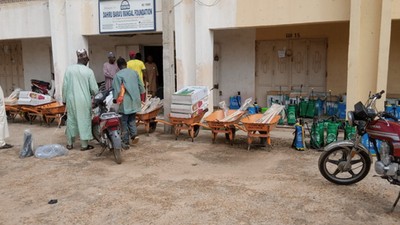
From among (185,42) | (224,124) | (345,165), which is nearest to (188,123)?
(224,124)

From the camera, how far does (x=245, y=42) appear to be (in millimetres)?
11547

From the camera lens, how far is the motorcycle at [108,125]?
652cm

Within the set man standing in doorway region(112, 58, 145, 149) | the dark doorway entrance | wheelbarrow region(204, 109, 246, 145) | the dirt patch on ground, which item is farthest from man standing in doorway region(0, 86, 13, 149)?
the dark doorway entrance

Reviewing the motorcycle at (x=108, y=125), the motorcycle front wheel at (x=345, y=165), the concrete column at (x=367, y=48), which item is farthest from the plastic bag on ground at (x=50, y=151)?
the concrete column at (x=367, y=48)

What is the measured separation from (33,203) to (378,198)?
4392 mm

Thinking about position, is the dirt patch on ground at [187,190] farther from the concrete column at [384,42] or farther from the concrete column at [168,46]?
the concrete column at [384,42]

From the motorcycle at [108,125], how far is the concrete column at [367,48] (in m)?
4.67

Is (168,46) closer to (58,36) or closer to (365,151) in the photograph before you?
(58,36)

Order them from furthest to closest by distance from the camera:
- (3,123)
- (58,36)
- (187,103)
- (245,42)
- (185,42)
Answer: (245,42) → (58,36) → (185,42) → (187,103) → (3,123)

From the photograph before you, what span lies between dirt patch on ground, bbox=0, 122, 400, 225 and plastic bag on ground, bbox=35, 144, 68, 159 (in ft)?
0.45

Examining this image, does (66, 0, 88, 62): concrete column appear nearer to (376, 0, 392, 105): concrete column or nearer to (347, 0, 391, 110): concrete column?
(347, 0, 391, 110): concrete column

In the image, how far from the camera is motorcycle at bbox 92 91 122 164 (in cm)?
652

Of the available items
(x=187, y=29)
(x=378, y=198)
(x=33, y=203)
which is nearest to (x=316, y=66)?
(x=187, y=29)

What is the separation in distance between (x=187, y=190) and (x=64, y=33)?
25.6 ft
